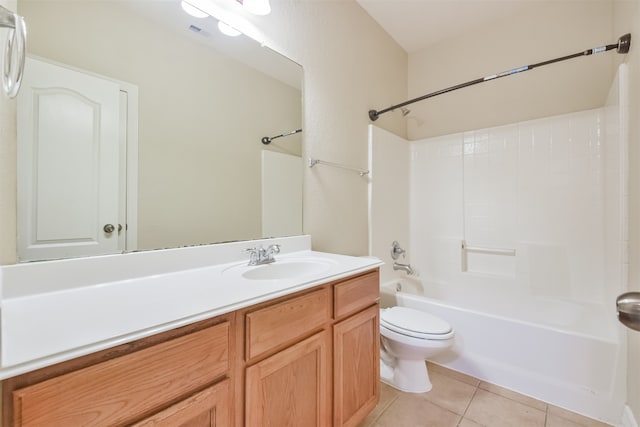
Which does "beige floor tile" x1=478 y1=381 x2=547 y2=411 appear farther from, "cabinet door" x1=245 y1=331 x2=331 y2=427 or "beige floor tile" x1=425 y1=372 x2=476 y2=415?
"cabinet door" x1=245 y1=331 x2=331 y2=427

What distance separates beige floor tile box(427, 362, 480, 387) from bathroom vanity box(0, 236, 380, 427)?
2.58 ft

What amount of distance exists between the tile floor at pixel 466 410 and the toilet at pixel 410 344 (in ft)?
0.21

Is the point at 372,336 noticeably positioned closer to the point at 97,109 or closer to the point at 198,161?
the point at 198,161

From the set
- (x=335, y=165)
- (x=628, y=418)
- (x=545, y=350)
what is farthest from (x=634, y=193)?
(x=335, y=165)

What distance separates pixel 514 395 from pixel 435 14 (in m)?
2.72

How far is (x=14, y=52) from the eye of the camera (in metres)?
0.66

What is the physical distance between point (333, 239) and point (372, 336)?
0.68 metres

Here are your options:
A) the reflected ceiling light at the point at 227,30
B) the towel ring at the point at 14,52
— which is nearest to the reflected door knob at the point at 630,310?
the towel ring at the point at 14,52

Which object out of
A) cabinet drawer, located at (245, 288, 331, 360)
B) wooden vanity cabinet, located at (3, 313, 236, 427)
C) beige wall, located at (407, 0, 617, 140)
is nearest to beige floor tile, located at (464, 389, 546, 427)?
cabinet drawer, located at (245, 288, 331, 360)

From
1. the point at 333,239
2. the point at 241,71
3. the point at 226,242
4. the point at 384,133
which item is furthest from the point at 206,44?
the point at 384,133

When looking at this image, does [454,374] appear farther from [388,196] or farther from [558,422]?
[388,196]

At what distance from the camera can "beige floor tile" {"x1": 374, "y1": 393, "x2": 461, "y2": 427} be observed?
4.55 ft

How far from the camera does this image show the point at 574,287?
190 cm

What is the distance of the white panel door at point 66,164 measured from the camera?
0.80 m
